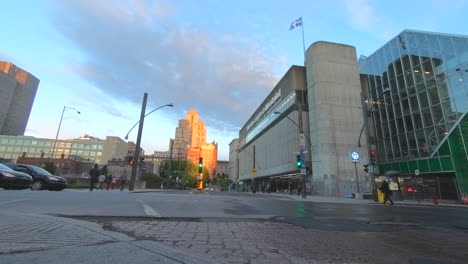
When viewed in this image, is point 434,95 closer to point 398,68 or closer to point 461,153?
point 398,68

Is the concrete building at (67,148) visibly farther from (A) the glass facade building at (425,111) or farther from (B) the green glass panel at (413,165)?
(B) the green glass panel at (413,165)

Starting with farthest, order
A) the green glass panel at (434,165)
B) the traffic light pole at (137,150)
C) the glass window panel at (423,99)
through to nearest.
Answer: the glass window panel at (423,99) → the green glass panel at (434,165) → the traffic light pole at (137,150)

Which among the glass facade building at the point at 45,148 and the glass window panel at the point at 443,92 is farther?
the glass facade building at the point at 45,148

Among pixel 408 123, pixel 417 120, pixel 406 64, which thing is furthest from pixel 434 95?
pixel 406 64

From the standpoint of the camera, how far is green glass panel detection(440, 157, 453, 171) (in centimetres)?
3522

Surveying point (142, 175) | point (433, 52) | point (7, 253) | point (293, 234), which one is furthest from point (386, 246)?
point (142, 175)

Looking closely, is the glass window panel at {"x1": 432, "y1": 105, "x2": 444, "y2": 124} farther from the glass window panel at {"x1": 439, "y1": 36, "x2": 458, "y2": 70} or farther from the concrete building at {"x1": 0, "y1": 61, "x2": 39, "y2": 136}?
the concrete building at {"x1": 0, "y1": 61, "x2": 39, "y2": 136}

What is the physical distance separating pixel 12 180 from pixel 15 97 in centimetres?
9713

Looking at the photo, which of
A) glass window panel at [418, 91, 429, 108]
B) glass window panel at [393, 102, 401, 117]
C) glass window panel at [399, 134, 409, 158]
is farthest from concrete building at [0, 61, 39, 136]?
glass window panel at [418, 91, 429, 108]

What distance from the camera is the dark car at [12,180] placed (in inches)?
624

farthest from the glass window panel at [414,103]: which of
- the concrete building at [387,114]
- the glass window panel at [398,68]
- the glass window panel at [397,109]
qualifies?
the glass window panel at [398,68]

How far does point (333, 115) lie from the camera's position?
4841cm

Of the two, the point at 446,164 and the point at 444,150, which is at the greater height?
the point at 444,150

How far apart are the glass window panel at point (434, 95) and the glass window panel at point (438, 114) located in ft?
2.21
